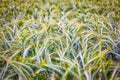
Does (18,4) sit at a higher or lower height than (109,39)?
higher

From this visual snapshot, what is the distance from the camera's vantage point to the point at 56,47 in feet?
8.29

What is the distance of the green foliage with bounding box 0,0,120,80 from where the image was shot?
2.07 metres

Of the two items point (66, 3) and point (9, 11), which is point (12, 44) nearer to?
point (9, 11)

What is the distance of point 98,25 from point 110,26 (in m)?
0.19

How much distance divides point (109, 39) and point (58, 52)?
0.66 meters

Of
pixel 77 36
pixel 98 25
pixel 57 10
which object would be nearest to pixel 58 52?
pixel 77 36

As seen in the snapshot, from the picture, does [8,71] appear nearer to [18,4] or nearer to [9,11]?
[9,11]

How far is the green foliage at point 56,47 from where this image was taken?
207 centimetres

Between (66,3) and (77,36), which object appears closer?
(77,36)

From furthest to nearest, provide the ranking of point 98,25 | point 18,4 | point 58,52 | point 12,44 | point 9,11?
point 18,4 → point 9,11 → point 98,25 → point 12,44 → point 58,52

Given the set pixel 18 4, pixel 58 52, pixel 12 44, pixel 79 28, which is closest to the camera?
pixel 58 52

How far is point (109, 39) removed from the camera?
2.70 meters

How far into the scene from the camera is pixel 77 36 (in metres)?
2.77

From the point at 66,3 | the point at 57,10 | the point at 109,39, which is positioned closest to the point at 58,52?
the point at 109,39
